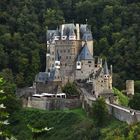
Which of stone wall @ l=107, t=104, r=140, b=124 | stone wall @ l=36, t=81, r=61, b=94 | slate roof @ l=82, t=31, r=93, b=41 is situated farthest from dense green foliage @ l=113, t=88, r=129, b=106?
slate roof @ l=82, t=31, r=93, b=41

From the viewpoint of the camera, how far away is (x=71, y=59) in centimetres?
5234

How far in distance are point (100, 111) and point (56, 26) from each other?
113 feet

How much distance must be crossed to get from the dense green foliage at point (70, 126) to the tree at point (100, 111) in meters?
0.49

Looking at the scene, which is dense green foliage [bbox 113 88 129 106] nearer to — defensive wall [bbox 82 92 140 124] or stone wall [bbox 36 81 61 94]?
defensive wall [bbox 82 92 140 124]

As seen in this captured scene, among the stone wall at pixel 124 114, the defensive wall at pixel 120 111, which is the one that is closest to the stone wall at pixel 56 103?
the defensive wall at pixel 120 111

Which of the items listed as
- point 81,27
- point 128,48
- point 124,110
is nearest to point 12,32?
point 128,48

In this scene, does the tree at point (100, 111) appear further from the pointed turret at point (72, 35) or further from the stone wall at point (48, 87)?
A: the pointed turret at point (72, 35)

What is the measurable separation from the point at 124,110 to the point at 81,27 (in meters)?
14.7

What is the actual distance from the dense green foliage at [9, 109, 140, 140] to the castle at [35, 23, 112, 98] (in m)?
3.78

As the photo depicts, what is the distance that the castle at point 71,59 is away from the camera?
1993 inches

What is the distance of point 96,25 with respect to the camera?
77.7 meters

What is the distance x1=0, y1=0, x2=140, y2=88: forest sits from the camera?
66.3m

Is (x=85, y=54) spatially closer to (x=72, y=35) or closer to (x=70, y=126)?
(x=72, y=35)

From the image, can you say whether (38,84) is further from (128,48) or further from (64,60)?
(128,48)
